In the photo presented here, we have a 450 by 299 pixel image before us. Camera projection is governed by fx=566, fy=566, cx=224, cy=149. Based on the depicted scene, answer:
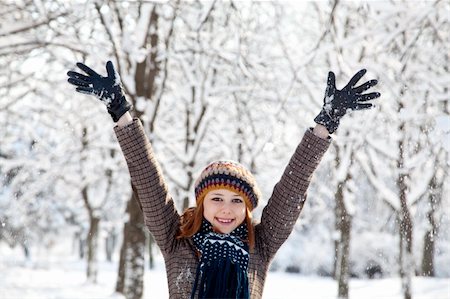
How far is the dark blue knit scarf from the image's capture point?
6.97 feet

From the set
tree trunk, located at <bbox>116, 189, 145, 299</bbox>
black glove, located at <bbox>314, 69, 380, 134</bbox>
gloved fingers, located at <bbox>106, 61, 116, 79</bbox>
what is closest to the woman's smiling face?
black glove, located at <bbox>314, 69, 380, 134</bbox>

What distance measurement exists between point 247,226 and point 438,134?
8.00ft

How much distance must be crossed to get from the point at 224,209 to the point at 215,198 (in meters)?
0.07

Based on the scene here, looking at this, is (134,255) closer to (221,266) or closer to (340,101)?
(221,266)

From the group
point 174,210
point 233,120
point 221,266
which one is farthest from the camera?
point 233,120

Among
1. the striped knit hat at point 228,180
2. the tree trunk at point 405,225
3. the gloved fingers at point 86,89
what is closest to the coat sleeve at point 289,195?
the striped knit hat at point 228,180

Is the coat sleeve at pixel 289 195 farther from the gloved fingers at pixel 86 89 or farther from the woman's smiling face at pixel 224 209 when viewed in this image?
the gloved fingers at pixel 86 89

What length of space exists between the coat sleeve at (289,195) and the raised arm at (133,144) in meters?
0.44

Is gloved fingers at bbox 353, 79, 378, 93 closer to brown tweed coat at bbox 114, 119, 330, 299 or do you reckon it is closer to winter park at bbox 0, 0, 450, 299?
winter park at bbox 0, 0, 450, 299

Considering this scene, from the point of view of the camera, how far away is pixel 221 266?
2.15 meters

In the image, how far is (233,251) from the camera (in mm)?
2221

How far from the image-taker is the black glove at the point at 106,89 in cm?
225

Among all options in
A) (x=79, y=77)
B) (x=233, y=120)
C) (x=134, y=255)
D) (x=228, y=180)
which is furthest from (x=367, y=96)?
(x=233, y=120)

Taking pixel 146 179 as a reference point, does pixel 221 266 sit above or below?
below
